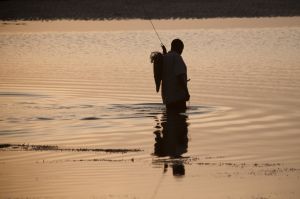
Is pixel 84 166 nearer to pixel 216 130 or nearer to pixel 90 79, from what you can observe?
pixel 216 130

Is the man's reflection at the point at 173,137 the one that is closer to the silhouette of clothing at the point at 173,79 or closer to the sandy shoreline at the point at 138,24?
the silhouette of clothing at the point at 173,79

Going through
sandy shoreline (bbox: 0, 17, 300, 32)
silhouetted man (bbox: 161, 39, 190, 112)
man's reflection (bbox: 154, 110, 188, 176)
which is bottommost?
man's reflection (bbox: 154, 110, 188, 176)

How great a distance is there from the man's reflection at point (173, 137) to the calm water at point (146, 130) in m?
0.02

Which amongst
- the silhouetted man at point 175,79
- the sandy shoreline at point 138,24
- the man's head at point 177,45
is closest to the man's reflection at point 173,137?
the silhouetted man at point 175,79

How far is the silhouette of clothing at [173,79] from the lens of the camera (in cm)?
1530

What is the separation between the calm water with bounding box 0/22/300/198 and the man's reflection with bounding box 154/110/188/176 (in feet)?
0.05

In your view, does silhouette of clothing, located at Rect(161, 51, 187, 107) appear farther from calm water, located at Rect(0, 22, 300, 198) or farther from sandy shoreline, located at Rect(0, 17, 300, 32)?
sandy shoreline, located at Rect(0, 17, 300, 32)

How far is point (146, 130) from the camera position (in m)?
13.7

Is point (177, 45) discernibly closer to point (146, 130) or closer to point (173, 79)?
point (173, 79)

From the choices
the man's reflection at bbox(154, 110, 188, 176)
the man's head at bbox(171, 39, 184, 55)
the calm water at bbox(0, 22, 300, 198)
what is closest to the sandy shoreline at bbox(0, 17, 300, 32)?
the calm water at bbox(0, 22, 300, 198)

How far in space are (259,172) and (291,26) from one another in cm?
3208

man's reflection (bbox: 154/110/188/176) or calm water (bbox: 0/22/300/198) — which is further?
man's reflection (bbox: 154/110/188/176)

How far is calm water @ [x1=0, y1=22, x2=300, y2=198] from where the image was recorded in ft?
32.1

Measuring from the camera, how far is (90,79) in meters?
22.3
